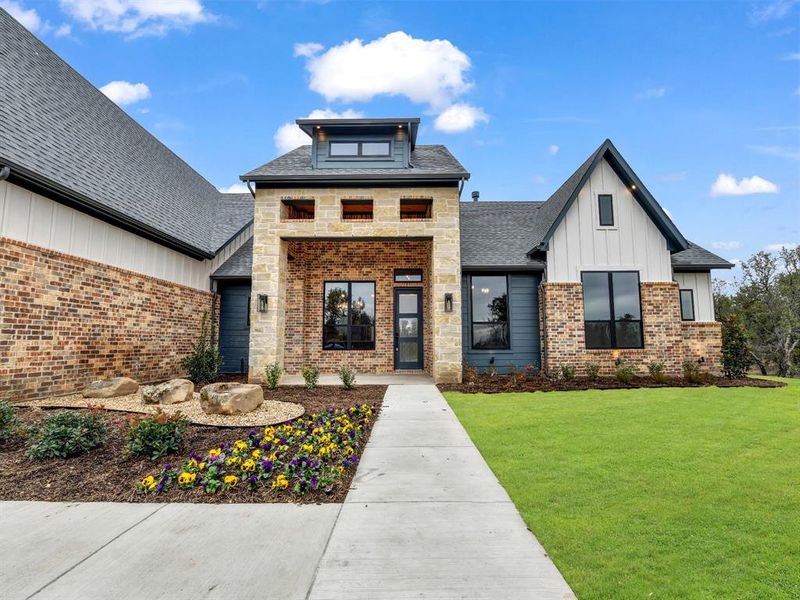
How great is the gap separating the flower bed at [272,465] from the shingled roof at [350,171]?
780 cm

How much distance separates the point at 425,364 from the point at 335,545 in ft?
34.4

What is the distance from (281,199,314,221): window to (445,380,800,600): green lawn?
8011 mm

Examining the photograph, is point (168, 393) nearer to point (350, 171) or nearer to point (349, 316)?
point (349, 316)

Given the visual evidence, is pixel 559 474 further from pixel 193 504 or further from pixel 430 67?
pixel 430 67

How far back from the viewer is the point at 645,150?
22.7 metres

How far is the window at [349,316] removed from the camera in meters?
13.1

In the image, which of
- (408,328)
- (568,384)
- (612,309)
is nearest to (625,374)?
(568,384)

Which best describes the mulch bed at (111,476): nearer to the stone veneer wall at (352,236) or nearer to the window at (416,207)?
the stone veneer wall at (352,236)

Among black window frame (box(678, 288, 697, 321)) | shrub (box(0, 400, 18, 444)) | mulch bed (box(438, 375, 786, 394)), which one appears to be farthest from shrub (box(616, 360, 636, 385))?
shrub (box(0, 400, 18, 444))

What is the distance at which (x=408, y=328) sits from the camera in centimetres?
1320

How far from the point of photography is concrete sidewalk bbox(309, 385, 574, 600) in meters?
2.12

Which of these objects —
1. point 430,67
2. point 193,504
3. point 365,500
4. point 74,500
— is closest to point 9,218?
point 74,500

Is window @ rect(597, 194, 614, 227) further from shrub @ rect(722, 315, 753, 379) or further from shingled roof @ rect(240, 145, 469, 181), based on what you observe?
shrub @ rect(722, 315, 753, 379)

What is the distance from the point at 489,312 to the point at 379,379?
406cm
